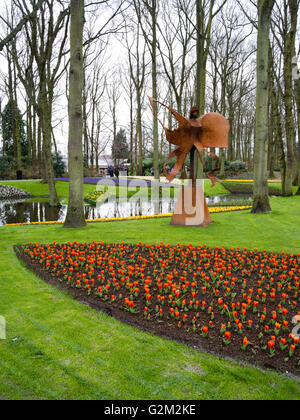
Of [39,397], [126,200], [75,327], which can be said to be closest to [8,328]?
[75,327]

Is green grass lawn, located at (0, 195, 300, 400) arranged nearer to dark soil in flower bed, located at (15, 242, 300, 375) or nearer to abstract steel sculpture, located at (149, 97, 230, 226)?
dark soil in flower bed, located at (15, 242, 300, 375)

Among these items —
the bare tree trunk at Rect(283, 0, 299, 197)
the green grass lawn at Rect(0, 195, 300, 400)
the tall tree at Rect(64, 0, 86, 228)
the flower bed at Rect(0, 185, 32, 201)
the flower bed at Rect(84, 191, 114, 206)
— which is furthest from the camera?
the flower bed at Rect(0, 185, 32, 201)

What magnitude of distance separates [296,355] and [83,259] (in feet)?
13.4

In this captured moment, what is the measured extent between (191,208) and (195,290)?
525 centimetres

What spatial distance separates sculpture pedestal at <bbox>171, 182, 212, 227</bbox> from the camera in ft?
32.3

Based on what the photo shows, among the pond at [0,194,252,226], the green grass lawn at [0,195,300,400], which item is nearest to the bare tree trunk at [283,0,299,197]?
the pond at [0,194,252,226]

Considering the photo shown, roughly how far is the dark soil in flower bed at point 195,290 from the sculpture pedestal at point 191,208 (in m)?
2.68

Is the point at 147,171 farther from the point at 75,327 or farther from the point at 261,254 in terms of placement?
the point at 75,327

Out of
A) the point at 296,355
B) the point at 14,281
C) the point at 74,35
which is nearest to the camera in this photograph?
the point at 296,355

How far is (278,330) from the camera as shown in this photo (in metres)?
3.73

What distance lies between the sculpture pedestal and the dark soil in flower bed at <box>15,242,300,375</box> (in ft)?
8.79

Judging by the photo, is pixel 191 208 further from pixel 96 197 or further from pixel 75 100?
pixel 96 197

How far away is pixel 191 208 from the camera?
10.2 metres
